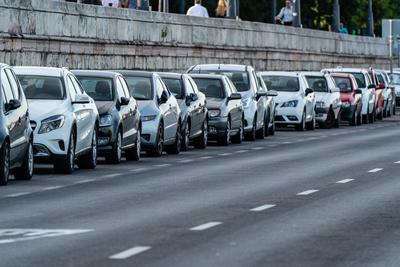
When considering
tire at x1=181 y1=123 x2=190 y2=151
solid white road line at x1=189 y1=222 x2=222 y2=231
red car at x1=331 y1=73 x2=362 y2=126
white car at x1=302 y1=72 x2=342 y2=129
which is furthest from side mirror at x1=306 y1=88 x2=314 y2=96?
solid white road line at x1=189 y1=222 x2=222 y2=231

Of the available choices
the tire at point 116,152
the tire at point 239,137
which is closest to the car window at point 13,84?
the tire at point 116,152

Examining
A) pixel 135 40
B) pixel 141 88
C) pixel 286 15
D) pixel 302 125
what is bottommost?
pixel 302 125

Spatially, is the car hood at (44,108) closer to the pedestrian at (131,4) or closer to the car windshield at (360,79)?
the pedestrian at (131,4)

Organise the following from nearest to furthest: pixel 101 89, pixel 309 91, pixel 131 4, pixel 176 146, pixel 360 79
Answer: pixel 101 89
pixel 176 146
pixel 309 91
pixel 131 4
pixel 360 79

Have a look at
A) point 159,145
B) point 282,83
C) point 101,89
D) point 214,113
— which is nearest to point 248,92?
point 214,113

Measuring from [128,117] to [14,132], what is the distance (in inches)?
257

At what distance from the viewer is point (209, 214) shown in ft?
55.2

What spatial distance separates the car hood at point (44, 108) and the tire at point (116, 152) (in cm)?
306

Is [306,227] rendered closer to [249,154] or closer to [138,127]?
[138,127]

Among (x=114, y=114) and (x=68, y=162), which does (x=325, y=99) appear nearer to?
(x=114, y=114)

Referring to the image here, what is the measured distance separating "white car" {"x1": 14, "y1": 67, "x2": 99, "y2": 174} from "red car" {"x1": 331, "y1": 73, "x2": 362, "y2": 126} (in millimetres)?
28011

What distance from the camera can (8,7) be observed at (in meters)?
35.0

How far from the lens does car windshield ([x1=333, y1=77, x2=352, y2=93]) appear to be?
54.3 meters

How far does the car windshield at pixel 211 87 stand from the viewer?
122 ft
